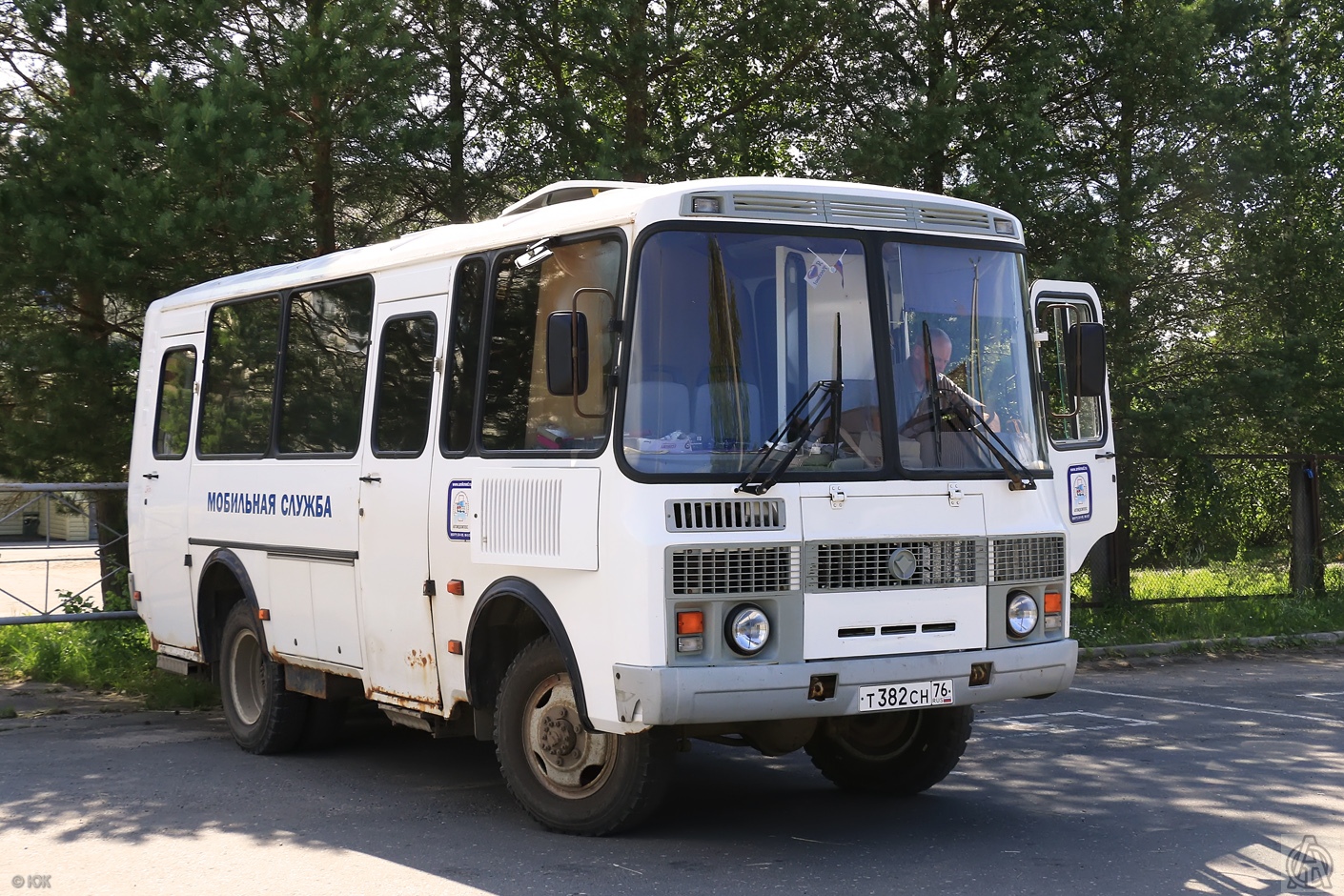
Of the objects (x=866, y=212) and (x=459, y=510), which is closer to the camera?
(x=866, y=212)

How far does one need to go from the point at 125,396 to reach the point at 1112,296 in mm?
9876

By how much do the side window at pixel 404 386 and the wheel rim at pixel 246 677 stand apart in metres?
2.25

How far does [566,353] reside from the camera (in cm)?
652

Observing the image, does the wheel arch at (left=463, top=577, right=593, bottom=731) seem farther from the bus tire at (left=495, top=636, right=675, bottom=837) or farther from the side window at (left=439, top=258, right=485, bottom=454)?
the side window at (left=439, top=258, right=485, bottom=454)

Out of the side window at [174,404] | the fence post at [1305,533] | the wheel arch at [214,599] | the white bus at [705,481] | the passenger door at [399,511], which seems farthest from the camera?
the fence post at [1305,533]

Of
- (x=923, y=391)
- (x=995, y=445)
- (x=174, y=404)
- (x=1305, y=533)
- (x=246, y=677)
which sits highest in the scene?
(x=174, y=404)

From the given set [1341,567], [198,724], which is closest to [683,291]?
[198,724]

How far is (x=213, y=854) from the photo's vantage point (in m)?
6.73

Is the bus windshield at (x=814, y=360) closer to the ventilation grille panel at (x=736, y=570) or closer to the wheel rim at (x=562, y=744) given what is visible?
the ventilation grille panel at (x=736, y=570)

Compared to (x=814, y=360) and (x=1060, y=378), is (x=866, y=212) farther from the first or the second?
(x=1060, y=378)

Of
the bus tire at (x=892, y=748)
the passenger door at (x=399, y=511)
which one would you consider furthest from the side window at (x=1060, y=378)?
the passenger door at (x=399, y=511)

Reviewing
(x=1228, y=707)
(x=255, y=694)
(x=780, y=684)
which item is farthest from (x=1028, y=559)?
(x=255, y=694)

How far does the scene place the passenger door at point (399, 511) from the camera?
7.91m

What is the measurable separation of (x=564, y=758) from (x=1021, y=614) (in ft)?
7.33
